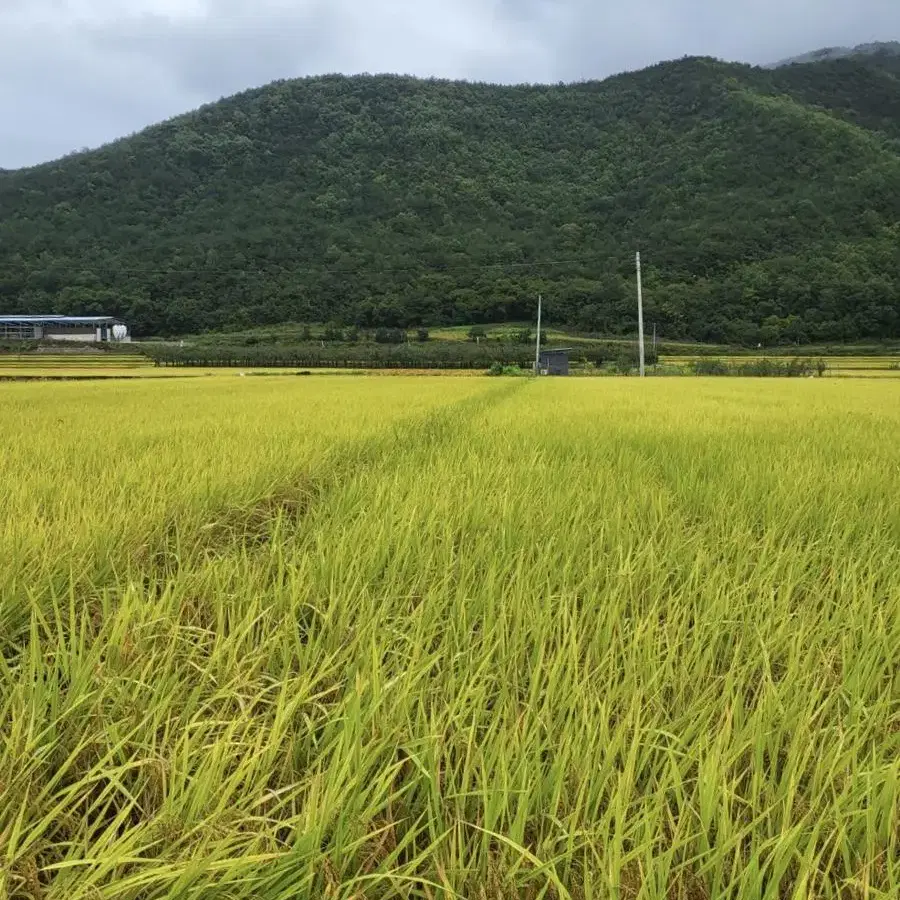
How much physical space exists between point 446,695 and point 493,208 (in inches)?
2793

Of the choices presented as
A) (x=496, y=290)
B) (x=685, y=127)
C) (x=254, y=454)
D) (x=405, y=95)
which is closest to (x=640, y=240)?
(x=496, y=290)

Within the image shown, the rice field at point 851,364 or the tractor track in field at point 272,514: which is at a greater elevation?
the tractor track in field at point 272,514

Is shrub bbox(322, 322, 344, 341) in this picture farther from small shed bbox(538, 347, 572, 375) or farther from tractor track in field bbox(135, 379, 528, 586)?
tractor track in field bbox(135, 379, 528, 586)

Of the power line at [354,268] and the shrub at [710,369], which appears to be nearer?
the shrub at [710,369]

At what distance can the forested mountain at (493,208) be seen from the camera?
48.7m

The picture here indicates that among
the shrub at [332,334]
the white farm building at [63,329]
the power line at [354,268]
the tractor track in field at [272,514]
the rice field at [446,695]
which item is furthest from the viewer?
the power line at [354,268]

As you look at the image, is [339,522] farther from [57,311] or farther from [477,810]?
[57,311]

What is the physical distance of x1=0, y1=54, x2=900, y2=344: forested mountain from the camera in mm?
48719

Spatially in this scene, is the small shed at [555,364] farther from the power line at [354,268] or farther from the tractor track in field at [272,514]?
the tractor track in field at [272,514]

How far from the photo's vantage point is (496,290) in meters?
52.9

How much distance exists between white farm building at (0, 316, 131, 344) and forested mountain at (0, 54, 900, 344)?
10.5 ft

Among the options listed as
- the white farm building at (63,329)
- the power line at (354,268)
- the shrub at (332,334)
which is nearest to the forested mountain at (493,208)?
the power line at (354,268)

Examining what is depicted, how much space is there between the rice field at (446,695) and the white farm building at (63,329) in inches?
1939

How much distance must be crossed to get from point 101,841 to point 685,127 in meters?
83.5
